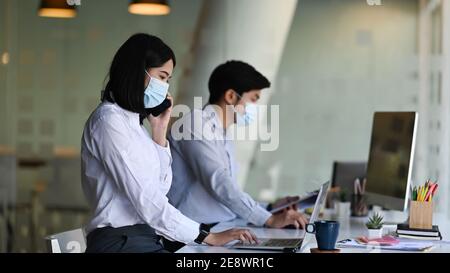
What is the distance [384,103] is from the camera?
7.08m

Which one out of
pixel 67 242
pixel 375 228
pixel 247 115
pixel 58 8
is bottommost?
pixel 67 242

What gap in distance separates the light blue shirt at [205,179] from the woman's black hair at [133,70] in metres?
0.63

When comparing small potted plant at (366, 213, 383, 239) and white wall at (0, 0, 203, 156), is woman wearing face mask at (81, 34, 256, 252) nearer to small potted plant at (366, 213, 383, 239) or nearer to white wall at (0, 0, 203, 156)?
small potted plant at (366, 213, 383, 239)

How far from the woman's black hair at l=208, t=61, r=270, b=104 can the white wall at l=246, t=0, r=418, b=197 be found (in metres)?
2.89

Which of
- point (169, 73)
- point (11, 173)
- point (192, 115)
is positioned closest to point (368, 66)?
point (11, 173)

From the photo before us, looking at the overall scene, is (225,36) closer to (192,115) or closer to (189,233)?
(192,115)

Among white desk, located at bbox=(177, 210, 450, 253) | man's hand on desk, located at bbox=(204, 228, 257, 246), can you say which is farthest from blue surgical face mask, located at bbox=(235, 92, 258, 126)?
man's hand on desk, located at bbox=(204, 228, 257, 246)

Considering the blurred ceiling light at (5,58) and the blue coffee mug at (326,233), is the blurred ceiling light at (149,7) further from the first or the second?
the blue coffee mug at (326,233)

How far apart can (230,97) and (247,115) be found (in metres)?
0.13

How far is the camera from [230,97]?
3963 millimetres

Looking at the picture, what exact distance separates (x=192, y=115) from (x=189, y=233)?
3.04ft

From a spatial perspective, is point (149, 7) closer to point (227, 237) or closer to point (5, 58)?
point (5, 58)

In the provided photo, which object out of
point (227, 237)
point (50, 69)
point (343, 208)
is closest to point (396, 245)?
point (227, 237)
